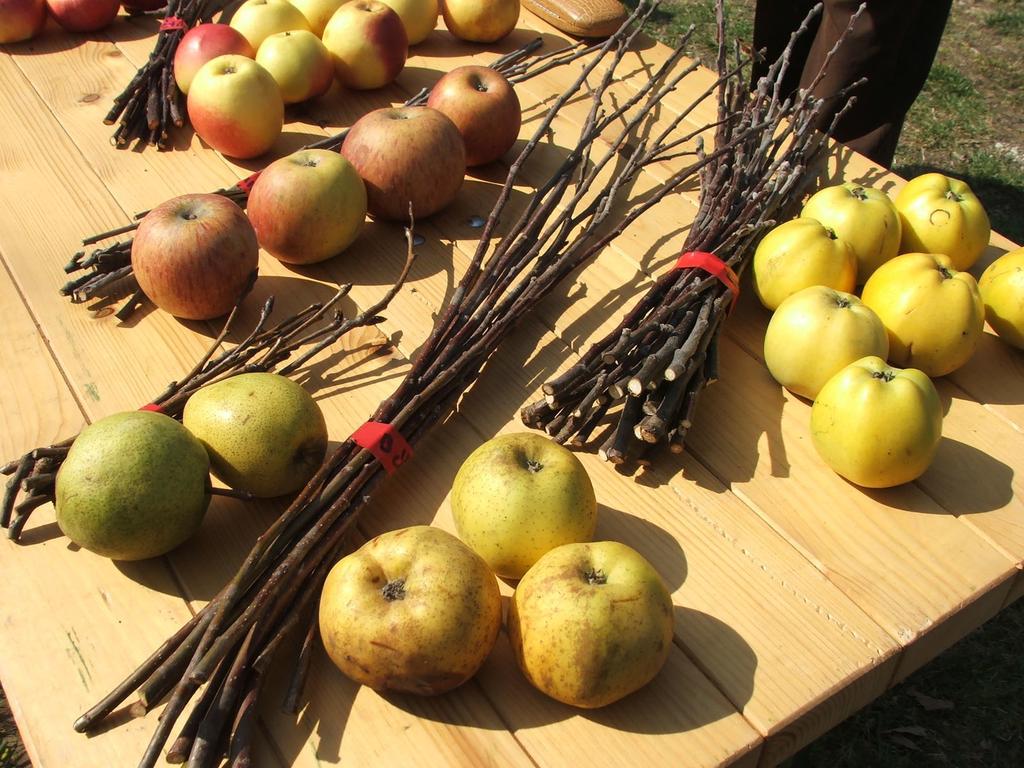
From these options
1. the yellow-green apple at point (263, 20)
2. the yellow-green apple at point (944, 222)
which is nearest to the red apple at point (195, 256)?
the yellow-green apple at point (263, 20)

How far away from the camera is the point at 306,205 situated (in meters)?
2.05

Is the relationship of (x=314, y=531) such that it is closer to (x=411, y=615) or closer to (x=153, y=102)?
(x=411, y=615)

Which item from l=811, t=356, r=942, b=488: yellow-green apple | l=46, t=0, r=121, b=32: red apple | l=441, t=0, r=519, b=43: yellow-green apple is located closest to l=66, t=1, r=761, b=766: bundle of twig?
l=811, t=356, r=942, b=488: yellow-green apple

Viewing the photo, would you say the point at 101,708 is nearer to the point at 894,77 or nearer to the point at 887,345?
the point at 887,345

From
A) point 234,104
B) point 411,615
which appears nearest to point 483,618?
point 411,615

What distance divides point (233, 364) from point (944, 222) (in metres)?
1.51

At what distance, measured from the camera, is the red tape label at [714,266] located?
194 centimetres

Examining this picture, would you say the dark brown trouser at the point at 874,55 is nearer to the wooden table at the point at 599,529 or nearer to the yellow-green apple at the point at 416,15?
the wooden table at the point at 599,529

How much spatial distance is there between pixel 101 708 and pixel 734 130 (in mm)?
1948

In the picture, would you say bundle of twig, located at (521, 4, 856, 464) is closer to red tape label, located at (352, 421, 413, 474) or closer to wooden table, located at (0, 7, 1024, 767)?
wooden table, located at (0, 7, 1024, 767)

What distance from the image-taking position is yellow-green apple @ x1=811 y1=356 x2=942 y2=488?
1592mm

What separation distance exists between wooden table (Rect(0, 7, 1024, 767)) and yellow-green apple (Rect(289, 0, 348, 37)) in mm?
654

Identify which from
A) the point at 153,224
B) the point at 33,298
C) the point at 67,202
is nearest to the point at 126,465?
the point at 153,224

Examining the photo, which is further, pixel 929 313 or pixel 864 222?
pixel 864 222
